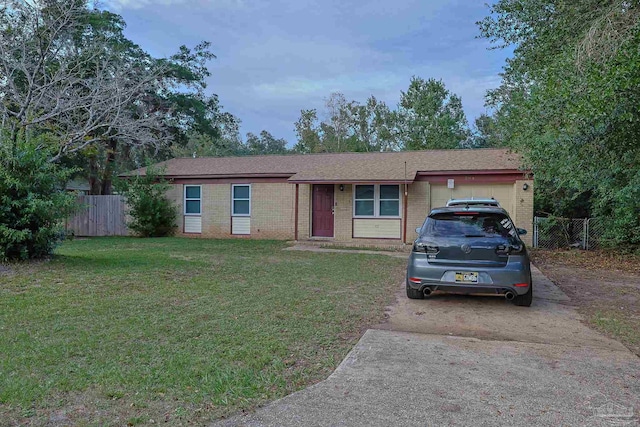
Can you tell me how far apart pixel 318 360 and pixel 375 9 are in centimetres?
1089

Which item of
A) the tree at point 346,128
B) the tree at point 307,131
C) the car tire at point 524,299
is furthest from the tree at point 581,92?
the tree at point 307,131

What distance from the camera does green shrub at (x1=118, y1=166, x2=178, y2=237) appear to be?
16244mm

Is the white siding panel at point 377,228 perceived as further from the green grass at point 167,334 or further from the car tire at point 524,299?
the car tire at point 524,299

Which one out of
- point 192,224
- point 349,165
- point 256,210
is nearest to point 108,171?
point 192,224

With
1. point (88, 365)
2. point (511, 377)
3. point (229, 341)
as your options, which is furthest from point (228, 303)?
point (511, 377)

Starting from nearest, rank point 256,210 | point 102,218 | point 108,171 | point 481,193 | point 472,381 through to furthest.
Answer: point 472,381 < point 481,193 < point 256,210 < point 102,218 < point 108,171

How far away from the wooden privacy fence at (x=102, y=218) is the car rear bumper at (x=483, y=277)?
1518 centimetres

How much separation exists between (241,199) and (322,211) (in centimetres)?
345

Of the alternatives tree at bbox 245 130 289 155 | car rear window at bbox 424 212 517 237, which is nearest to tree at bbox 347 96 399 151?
tree at bbox 245 130 289 155

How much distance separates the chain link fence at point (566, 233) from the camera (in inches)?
548

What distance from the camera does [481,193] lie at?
1421cm

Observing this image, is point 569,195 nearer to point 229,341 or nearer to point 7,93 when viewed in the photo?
point 229,341

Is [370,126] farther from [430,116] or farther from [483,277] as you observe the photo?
[483,277]

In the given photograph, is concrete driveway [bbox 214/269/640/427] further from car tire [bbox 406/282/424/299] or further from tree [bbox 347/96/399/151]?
tree [bbox 347/96/399/151]
